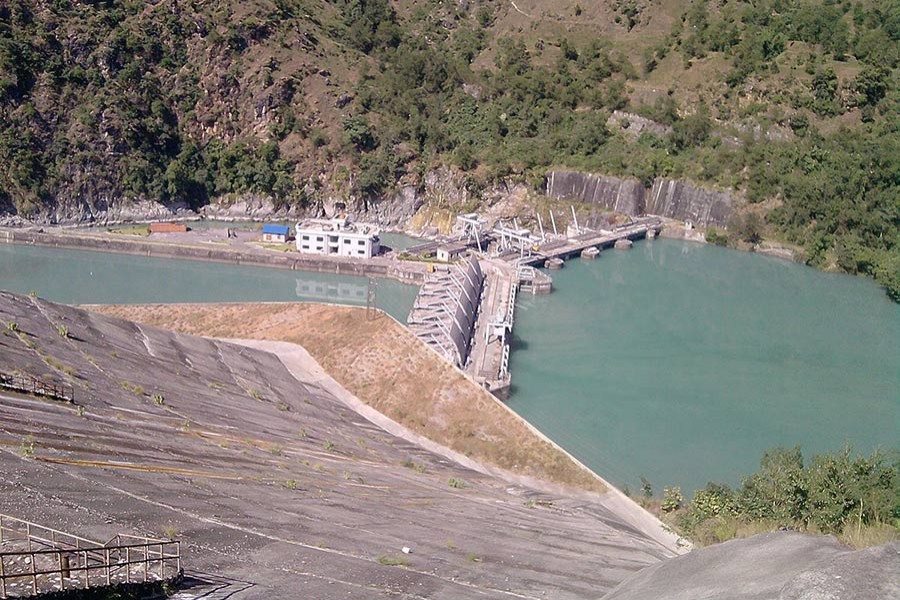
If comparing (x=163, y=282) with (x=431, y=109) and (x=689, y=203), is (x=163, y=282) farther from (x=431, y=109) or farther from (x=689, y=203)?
(x=689, y=203)

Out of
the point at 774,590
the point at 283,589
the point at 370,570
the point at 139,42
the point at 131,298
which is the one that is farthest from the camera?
the point at 139,42

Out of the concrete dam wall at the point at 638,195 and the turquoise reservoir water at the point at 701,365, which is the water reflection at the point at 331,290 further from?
the concrete dam wall at the point at 638,195

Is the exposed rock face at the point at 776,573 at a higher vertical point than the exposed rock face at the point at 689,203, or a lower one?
lower

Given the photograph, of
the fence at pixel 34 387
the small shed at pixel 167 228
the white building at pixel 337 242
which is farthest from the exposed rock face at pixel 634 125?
the fence at pixel 34 387

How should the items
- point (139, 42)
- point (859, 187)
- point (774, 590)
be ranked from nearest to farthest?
1. point (774, 590)
2. point (859, 187)
3. point (139, 42)

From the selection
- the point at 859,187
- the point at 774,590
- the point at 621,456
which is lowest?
the point at 621,456

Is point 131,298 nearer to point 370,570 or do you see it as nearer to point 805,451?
point 805,451

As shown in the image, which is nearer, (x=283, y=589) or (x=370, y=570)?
(x=283, y=589)

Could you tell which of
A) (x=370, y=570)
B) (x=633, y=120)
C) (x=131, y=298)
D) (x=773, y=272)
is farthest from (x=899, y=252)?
(x=370, y=570)
